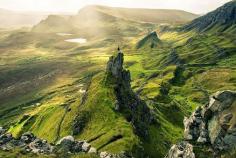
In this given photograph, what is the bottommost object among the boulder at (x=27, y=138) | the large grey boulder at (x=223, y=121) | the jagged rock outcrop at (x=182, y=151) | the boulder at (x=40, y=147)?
the boulder at (x=27, y=138)

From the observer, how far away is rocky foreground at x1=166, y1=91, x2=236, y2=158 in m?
77.9

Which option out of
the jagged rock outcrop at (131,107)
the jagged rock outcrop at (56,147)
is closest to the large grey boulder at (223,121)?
the jagged rock outcrop at (56,147)

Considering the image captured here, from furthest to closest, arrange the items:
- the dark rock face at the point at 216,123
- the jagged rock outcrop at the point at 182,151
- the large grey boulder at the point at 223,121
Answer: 1. the dark rock face at the point at 216,123
2. the large grey boulder at the point at 223,121
3. the jagged rock outcrop at the point at 182,151

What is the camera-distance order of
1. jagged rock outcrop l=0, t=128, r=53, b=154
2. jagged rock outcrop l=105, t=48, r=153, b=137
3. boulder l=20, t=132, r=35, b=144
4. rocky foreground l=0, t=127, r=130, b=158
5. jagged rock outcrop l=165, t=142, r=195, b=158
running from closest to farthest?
jagged rock outcrop l=165, t=142, r=195, b=158 → rocky foreground l=0, t=127, r=130, b=158 → jagged rock outcrop l=0, t=128, r=53, b=154 → boulder l=20, t=132, r=35, b=144 → jagged rock outcrop l=105, t=48, r=153, b=137

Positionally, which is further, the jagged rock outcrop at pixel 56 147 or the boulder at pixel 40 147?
the boulder at pixel 40 147

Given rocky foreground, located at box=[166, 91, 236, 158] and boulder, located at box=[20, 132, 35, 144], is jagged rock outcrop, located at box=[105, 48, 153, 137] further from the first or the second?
rocky foreground, located at box=[166, 91, 236, 158]

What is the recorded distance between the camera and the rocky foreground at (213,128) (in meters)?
77.9

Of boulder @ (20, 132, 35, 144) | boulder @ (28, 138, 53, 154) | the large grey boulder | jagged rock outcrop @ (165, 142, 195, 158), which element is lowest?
boulder @ (20, 132, 35, 144)

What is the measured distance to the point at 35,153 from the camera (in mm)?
134875

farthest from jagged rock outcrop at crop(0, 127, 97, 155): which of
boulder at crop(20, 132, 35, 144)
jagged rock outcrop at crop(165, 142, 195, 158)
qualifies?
jagged rock outcrop at crop(165, 142, 195, 158)

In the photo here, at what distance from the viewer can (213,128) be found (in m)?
86.0

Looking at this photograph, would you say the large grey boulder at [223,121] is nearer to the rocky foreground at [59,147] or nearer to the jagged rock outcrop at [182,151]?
the jagged rock outcrop at [182,151]

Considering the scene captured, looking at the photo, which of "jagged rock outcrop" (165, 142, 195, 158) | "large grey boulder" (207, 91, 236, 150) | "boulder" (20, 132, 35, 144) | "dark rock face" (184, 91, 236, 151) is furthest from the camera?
"boulder" (20, 132, 35, 144)

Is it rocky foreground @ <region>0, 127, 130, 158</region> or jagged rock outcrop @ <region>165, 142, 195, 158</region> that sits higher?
jagged rock outcrop @ <region>165, 142, 195, 158</region>
